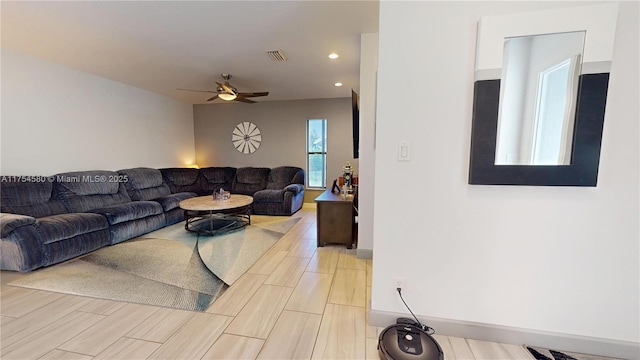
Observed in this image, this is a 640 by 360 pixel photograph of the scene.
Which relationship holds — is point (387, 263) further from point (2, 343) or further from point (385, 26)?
point (2, 343)

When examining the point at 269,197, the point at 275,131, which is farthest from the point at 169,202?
the point at 275,131

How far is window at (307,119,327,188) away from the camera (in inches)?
229

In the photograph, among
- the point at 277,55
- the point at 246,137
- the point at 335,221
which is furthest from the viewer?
the point at 246,137

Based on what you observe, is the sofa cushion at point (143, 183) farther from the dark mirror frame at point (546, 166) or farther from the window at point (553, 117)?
the window at point (553, 117)

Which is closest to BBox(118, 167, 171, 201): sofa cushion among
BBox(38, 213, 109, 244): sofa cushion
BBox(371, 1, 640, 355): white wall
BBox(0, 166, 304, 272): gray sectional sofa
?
BBox(0, 166, 304, 272): gray sectional sofa

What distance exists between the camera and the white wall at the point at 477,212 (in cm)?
138

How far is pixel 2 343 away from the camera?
5.20 feet

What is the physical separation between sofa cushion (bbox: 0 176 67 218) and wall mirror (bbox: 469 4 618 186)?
4.59 metres

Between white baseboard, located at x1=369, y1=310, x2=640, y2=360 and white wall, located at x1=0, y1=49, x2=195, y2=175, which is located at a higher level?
white wall, located at x1=0, y1=49, x2=195, y2=175

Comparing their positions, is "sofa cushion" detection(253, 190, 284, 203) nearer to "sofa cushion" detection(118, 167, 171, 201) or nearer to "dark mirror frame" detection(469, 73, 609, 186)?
"sofa cushion" detection(118, 167, 171, 201)

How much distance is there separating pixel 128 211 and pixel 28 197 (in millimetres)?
978

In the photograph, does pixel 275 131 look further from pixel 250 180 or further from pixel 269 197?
pixel 269 197

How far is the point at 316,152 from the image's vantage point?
591 centimetres

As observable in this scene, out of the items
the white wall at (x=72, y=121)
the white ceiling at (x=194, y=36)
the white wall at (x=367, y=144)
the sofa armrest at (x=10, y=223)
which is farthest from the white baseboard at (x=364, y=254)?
the white wall at (x=72, y=121)
